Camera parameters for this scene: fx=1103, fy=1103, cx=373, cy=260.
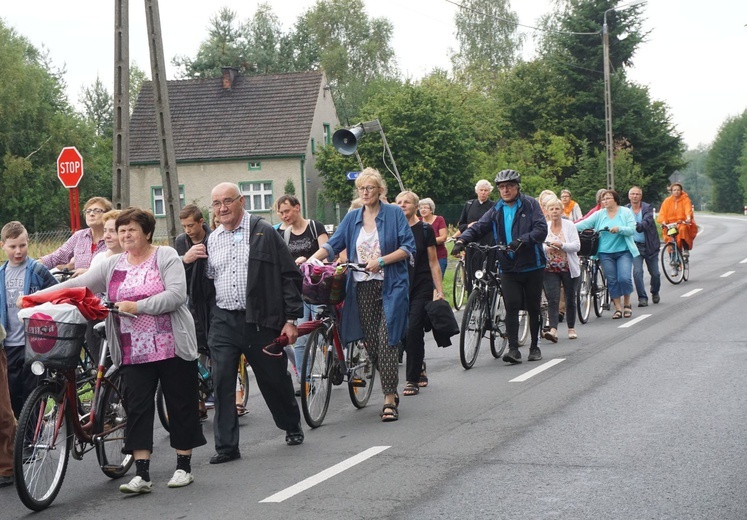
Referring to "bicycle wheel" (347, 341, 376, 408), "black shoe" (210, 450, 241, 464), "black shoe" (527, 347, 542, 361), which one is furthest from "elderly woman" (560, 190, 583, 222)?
"black shoe" (210, 450, 241, 464)

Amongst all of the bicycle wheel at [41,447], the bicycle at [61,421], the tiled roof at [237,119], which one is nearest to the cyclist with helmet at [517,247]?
the bicycle at [61,421]

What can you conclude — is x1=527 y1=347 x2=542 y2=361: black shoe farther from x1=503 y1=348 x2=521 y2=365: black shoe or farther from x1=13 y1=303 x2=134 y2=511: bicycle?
x1=13 y1=303 x2=134 y2=511: bicycle

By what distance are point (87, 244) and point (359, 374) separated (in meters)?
2.53

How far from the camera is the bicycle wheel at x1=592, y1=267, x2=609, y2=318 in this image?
54.4 ft

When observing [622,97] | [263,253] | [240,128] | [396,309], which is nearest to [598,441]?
[396,309]

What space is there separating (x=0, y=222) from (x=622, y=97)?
120 feet

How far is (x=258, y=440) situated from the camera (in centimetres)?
839

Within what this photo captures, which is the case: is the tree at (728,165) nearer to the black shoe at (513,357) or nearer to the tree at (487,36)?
the tree at (487,36)

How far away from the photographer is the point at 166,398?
6957mm

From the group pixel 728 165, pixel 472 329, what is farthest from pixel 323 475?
pixel 728 165

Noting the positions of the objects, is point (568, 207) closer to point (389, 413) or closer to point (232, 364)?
point (389, 413)

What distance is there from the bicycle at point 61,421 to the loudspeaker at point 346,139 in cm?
1453

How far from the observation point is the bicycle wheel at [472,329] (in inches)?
449

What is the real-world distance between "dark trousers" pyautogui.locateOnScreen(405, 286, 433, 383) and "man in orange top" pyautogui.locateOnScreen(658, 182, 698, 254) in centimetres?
1295
